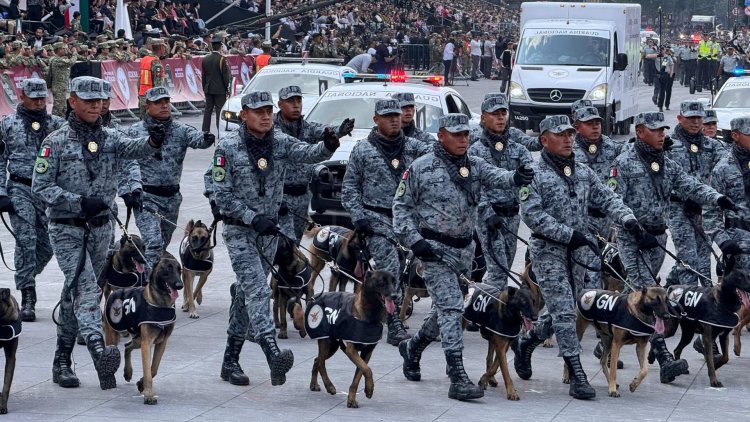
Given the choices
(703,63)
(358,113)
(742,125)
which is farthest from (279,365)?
(703,63)

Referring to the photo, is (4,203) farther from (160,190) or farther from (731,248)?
(731,248)

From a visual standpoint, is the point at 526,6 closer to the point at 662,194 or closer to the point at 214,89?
the point at 214,89

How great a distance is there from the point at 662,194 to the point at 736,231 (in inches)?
31.2

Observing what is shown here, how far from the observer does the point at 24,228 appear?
12.1 m

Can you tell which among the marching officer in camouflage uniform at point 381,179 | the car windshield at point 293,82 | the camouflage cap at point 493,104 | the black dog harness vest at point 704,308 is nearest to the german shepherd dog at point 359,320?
the marching officer in camouflage uniform at point 381,179

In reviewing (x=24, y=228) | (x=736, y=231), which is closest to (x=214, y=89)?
(x=24, y=228)

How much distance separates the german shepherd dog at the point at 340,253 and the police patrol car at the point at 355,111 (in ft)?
11.8

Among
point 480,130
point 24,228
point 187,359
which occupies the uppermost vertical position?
point 480,130

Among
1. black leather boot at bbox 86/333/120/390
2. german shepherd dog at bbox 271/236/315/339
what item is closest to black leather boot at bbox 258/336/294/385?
black leather boot at bbox 86/333/120/390

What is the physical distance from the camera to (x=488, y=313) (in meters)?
9.69

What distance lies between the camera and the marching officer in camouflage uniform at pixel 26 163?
11.7 metres

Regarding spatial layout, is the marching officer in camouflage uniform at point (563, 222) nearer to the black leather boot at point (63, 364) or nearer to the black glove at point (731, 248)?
the black glove at point (731, 248)

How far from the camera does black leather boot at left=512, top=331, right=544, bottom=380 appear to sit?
10.4 meters

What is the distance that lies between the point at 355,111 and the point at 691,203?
22.3ft
